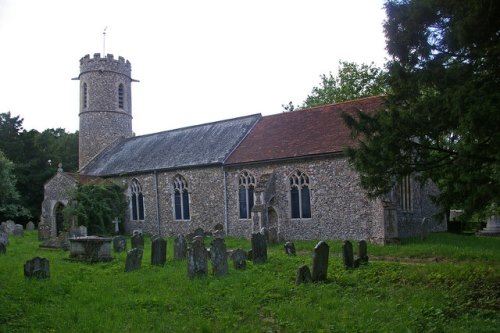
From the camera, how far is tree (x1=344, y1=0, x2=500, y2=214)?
6.97 metres

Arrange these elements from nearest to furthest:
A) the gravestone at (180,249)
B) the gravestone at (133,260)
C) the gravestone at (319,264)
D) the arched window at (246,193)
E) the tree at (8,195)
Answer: the gravestone at (319,264), the gravestone at (133,260), the gravestone at (180,249), the arched window at (246,193), the tree at (8,195)

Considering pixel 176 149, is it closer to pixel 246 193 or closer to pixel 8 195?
pixel 246 193

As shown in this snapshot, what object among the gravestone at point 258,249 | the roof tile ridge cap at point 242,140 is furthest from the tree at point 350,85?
the gravestone at point 258,249

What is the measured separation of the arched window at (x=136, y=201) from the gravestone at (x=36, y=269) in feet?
50.4

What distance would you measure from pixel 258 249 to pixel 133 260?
128 inches

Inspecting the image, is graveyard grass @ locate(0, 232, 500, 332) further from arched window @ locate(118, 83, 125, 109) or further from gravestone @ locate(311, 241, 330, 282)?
arched window @ locate(118, 83, 125, 109)

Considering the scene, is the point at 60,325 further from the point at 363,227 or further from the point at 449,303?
the point at 363,227

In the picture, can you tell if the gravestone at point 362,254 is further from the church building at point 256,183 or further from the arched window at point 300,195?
the arched window at point 300,195

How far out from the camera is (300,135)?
20.6 meters

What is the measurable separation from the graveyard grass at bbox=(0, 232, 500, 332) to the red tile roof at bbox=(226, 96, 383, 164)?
7.80m

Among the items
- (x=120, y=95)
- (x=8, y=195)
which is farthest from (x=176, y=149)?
(x=8, y=195)

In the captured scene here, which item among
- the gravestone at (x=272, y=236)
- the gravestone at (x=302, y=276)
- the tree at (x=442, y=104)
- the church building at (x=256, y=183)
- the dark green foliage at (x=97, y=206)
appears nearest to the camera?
the tree at (x=442, y=104)

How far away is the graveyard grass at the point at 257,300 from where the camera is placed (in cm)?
650

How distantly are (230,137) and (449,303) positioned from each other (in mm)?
17412
